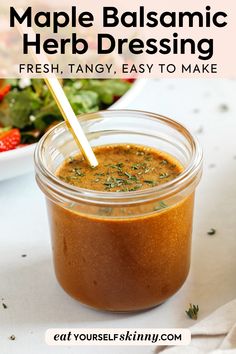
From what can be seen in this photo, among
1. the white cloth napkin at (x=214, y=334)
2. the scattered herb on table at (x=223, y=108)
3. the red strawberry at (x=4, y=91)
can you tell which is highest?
the red strawberry at (x=4, y=91)

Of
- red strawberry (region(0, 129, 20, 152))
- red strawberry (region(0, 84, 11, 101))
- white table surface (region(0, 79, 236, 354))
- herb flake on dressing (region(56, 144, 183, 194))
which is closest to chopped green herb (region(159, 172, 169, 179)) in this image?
herb flake on dressing (region(56, 144, 183, 194))

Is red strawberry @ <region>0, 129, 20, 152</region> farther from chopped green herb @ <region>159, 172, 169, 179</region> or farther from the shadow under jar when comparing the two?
chopped green herb @ <region>159, 172, 169, 179</region>

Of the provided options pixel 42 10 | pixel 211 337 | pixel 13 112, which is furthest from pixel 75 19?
pixel 211 337

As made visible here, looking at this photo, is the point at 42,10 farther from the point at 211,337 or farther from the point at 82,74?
the point at 211,337

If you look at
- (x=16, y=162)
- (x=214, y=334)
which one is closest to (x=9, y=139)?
(x=16, y=162)

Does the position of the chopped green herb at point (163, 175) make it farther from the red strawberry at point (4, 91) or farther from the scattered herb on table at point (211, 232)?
the red strawberry at point (4, 91)

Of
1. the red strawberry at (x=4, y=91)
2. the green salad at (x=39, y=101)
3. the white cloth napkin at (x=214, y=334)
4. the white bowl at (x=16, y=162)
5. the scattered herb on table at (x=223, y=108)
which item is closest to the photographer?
the white cloth napkin at (x=214, y=334)

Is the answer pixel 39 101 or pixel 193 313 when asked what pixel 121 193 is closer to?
pixel 193 313

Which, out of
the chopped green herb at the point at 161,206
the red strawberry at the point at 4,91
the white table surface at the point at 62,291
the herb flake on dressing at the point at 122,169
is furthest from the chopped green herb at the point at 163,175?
the red strawberry at the point at 4,91
